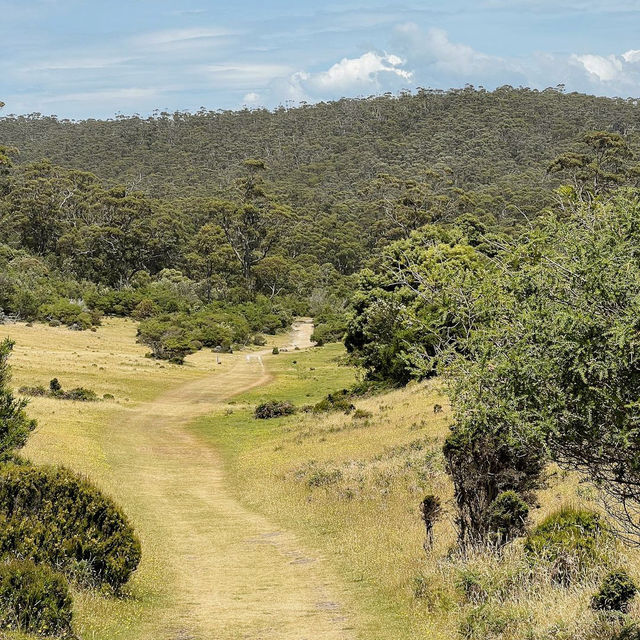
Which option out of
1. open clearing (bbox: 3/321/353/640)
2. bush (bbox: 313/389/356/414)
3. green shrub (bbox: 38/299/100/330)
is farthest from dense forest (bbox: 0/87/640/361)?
open clearing (bbox: 3/321/353/640)

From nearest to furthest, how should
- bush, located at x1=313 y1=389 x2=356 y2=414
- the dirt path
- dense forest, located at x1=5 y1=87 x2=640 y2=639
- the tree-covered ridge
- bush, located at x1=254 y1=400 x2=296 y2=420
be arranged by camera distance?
1. dense forest, located at x1=5 y1=87 x2=640 y2=639
2. the dirt path
3. bush, located at x1=313 y1=389 x2=356 y2=414
4. bush, located at x1=254 y1=400 x2=296 y2=420
5. the tree-covered ridge

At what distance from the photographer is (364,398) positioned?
4416cm

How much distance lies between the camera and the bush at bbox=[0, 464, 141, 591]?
10.7 metres

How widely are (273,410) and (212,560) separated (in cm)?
2543

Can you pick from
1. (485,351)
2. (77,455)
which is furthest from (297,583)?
(77,455)

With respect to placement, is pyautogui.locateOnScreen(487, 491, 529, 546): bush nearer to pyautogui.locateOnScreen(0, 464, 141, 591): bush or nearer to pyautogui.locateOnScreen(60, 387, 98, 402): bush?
pyautogui.locateOnScreen(0, 464, 141, 591): bush

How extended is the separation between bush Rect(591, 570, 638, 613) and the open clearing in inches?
127

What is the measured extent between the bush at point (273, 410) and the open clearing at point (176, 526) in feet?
11.2

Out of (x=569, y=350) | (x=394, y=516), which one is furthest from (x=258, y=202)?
(x=569, y=350)

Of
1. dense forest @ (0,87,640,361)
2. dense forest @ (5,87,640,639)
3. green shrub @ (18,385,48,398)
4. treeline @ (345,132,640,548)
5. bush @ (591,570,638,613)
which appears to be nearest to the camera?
treeline @ (345,132,640,548)

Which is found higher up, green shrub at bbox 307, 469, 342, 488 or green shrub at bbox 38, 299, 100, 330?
green shrub at bbox 38, 299, 100, 330

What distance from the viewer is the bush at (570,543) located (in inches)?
422

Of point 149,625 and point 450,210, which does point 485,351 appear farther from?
point 450,210

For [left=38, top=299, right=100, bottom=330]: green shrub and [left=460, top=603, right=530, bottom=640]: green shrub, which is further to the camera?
[left=38, top=299, right=100, bottom=330]: green shrub
